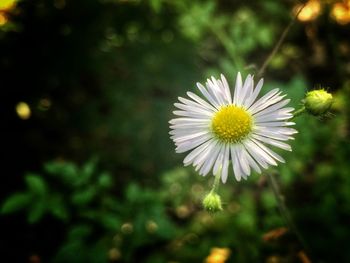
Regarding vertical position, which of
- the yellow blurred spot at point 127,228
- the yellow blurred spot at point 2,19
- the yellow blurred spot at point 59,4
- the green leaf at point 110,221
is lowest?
the green leaf at point 110,221

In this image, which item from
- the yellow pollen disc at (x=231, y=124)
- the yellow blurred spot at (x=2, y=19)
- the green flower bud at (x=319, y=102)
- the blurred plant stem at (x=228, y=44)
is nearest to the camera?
the green flower bud at (x=319, y=102)

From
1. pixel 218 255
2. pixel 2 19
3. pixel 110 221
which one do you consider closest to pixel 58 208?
pixel 110 221

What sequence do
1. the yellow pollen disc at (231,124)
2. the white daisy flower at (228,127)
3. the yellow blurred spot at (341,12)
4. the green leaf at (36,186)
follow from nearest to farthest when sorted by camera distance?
the white daisy flower at (228,127)
the yellow pollen disc at (231,124)
the green leaf at (36,186)
the yellow blurred spot at (341,12)

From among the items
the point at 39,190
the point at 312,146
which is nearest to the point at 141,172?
the point at 39,190

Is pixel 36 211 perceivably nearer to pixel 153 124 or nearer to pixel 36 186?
pixel 36 186

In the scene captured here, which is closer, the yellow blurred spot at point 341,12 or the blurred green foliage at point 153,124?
the blurred green foliage at point 153,124

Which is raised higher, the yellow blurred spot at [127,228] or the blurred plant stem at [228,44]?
the blurred plant stem at [228,44]

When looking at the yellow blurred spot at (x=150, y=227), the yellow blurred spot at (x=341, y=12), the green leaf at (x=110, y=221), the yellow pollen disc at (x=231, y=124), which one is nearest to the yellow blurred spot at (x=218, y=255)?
the yellow blurred spot at (x=150, y=227)

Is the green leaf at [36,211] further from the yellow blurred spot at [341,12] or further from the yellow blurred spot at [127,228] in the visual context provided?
the yellow blurred spot at [341,12]
